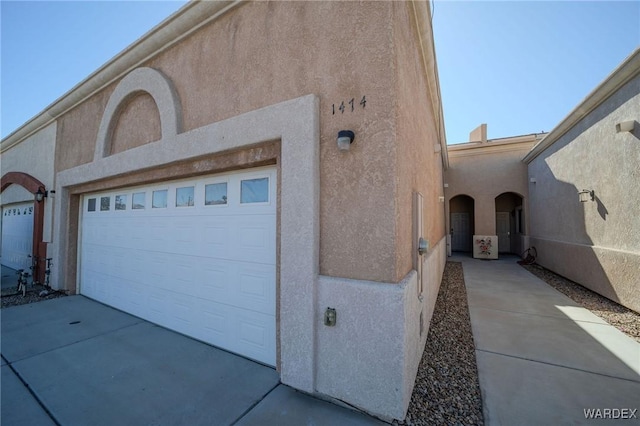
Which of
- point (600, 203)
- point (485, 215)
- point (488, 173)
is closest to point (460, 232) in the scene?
point (485, 215)

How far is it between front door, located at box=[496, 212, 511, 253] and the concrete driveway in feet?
54.2

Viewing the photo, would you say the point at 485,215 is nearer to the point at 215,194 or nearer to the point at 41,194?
the point at 215,194

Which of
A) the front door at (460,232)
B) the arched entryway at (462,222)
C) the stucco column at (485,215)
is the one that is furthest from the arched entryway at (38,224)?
the front door at (460,232)

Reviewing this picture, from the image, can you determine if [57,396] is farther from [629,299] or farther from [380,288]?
[629,299]

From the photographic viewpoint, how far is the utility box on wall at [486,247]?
1290 centimetres

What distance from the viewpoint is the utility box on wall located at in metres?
12.9

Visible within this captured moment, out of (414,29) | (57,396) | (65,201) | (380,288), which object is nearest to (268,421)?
(380,288)

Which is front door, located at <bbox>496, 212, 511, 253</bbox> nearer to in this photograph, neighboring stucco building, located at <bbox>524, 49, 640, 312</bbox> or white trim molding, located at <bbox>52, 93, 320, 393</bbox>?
neighboring stucco building, located at <bbox>524, 49, 640, 312</bbox>

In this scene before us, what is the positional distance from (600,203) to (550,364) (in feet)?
19.0

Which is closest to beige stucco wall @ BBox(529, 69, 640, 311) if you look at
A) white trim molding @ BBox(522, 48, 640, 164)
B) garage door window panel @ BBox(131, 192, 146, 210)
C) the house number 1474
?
white trim molding @ BBox(522, 48, 640, 164)

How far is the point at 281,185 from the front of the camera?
3.07m

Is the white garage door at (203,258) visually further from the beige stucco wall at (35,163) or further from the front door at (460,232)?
the front door at (460,232)

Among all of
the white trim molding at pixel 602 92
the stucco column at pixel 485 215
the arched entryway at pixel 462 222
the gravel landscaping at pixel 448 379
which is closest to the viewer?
the gravel landscaping at pixel 448 379

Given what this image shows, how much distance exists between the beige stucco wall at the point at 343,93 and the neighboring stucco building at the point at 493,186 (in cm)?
1309
